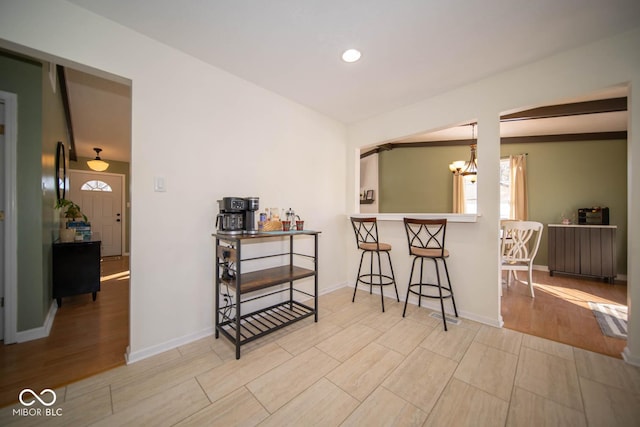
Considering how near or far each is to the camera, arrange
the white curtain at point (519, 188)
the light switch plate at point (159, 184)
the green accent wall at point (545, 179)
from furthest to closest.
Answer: the white curtain at point (519, 188) → the green accent wall at point (545, 179) → the light switch plate at point (159, 184)

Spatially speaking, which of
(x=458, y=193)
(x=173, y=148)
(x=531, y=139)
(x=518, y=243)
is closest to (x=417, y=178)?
(x=458, y=193)

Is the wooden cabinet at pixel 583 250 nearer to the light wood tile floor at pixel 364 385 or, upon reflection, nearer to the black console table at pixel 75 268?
the light wood tile floor at pixel 364 385

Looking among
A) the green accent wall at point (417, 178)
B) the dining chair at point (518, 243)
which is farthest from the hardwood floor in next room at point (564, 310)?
the green accent wall at point (417, 178)

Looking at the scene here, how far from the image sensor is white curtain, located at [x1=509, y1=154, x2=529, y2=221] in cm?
457

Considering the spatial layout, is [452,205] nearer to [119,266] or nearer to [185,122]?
[185,122]

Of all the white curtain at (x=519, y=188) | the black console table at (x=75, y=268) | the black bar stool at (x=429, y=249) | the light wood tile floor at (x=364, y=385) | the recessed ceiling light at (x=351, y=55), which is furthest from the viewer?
the white curtain at (x=519, y=188)

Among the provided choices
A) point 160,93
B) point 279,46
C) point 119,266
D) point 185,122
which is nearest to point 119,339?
point 185,122

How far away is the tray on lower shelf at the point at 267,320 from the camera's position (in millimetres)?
2037

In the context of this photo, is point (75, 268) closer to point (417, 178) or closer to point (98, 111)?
point (98, 111)

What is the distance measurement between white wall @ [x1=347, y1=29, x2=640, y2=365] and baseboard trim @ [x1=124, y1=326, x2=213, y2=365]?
227 cm

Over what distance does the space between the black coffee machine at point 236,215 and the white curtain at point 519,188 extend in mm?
5197

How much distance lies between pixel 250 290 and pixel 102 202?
651 cm

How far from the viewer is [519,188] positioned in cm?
460

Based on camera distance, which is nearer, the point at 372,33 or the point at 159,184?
the point at 372,33
